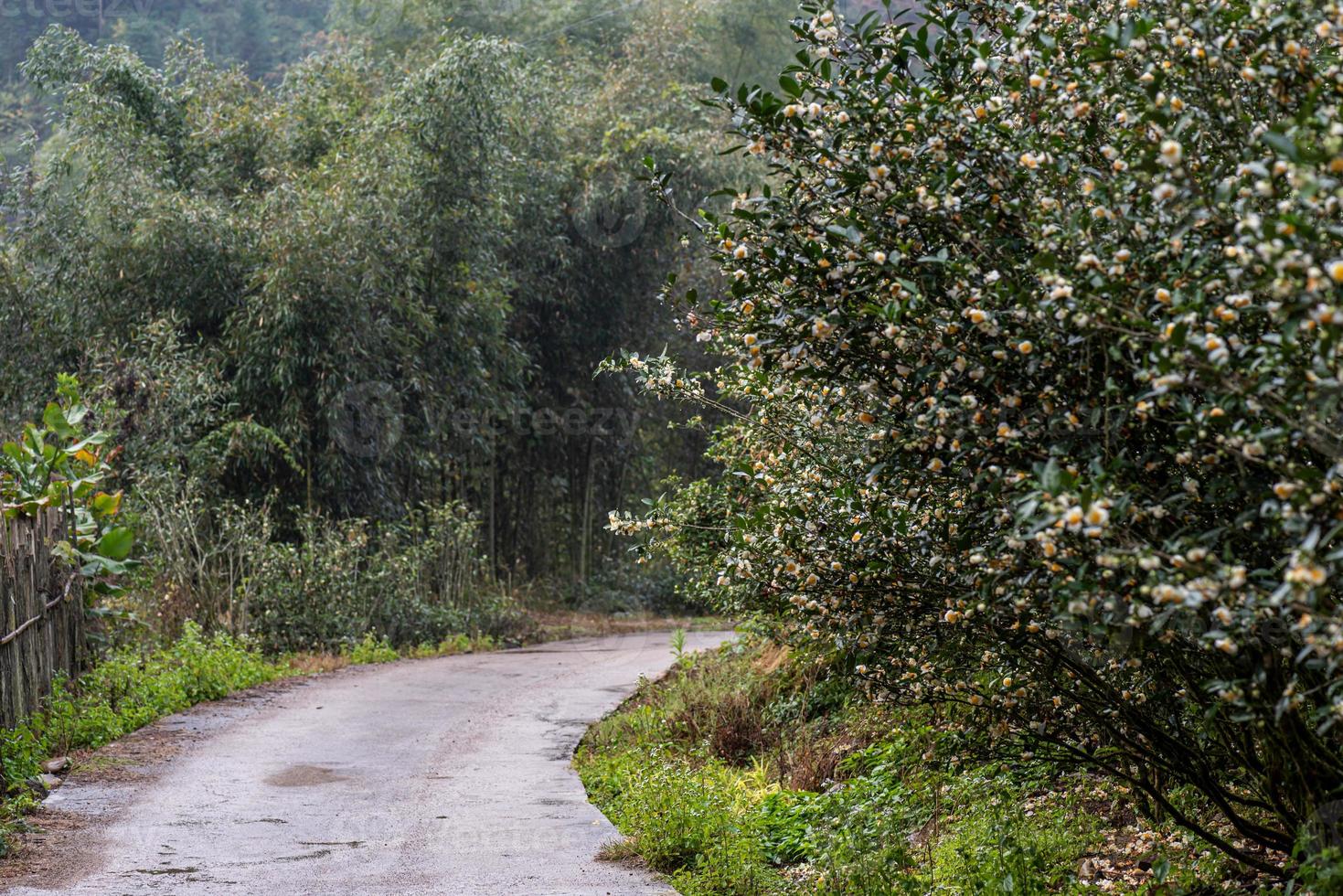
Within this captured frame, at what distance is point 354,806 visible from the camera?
5.73m

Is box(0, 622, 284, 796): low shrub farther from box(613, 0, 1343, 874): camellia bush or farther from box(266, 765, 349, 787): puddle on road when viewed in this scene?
box(613, 0, 1343, 874): camellia bush

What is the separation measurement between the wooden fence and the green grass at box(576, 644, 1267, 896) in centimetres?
286

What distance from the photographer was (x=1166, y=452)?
2787mm

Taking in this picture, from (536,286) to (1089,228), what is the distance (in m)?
14.8

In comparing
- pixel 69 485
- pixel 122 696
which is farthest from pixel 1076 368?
pixel 69 485

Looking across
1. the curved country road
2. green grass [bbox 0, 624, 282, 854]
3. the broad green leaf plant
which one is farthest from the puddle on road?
the broad green leaf plant

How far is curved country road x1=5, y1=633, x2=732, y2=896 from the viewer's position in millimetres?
4496

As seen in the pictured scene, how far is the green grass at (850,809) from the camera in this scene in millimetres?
3857

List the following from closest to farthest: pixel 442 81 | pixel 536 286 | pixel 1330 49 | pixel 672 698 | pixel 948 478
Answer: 1. pixel 1330 49
2. pixel 948 478
3. pixel 672 698
4. pixel 442 81
5. pixel 536 286

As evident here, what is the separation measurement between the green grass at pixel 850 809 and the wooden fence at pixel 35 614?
2858 millimetres

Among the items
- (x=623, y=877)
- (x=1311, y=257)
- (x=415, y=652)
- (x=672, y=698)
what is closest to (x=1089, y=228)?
(x=1311, y=257)

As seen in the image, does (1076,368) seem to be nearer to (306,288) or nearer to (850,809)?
(850,809)

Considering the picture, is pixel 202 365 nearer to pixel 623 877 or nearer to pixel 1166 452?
pixel 623 877

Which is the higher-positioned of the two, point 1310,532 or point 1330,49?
point 1330,49
